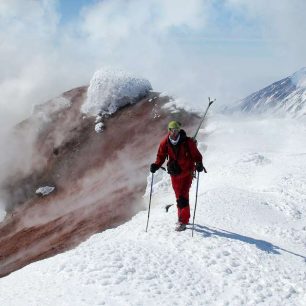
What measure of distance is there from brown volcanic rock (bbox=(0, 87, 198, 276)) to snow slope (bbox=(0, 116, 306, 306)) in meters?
6.33

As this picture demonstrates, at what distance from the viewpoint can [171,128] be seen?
40.9 feet

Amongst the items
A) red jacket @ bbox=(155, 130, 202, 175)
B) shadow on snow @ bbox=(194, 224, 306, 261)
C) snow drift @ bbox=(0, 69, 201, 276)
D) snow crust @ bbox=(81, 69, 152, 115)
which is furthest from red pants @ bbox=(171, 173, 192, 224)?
snow crust @ bbox=(81, 69, 152, 115)

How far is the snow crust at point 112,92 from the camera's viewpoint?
34906mm

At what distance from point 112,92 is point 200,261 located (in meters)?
25.9

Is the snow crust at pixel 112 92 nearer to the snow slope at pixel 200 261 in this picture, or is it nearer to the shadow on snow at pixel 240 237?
the snow slope at pixel 200 261

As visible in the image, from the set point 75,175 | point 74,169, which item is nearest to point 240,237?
point 75,175

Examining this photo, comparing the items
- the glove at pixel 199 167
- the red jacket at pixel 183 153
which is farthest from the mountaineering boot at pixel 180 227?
the glove at pixel 199 167

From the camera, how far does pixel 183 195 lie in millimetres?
13062

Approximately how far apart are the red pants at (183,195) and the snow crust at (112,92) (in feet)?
72.0

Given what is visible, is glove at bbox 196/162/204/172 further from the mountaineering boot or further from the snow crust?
the snow crust

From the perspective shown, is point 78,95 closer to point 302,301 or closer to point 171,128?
point 171,128

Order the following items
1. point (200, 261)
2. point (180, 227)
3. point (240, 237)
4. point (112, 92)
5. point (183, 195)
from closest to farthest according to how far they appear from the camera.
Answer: point (200, 261)
point (240, 237)
point (180, 227)
point (183, 195)
point (112, 92)

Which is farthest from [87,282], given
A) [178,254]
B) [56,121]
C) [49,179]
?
[56,121]

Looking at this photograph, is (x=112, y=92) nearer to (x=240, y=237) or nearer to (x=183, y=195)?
(x=183, y=195)
